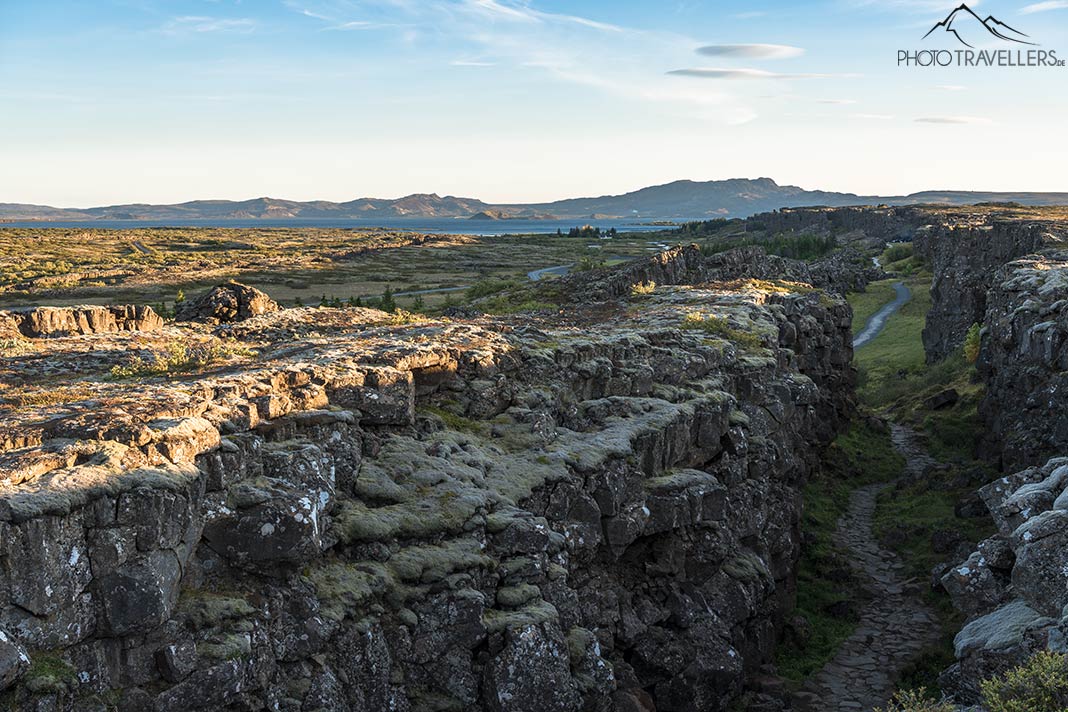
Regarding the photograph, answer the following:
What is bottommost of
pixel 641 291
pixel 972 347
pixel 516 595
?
pixel 972 347

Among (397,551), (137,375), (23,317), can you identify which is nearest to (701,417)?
(397,551)

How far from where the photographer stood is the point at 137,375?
25.6m

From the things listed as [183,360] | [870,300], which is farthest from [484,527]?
[870,300]

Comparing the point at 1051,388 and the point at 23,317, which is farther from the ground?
the point at 23,317

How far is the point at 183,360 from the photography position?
88.7ft

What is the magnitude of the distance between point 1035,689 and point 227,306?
32445 millimetres

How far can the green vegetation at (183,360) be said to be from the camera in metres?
25.7

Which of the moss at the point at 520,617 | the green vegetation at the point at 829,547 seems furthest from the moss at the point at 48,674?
the green vegetation at the point at 829,547

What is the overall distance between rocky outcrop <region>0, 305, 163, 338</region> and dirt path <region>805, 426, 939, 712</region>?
2775 centimetres

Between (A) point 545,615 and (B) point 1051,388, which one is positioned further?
(B) point 1051,388

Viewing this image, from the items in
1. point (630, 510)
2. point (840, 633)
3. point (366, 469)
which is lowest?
point (840, 633)

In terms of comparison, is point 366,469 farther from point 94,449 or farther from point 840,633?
point 840,633

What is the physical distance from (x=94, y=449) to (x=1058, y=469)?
1124 inches

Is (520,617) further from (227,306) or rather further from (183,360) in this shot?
(227,306)
